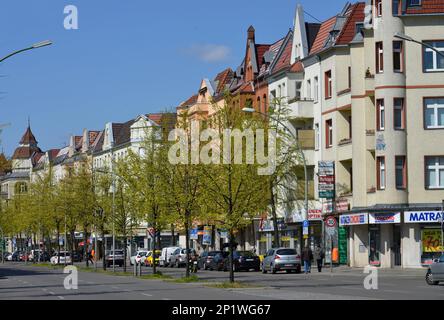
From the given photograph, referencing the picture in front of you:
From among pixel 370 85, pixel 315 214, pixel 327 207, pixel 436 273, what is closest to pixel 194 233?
pixel 315 214

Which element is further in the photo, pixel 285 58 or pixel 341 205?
pixel 285 58

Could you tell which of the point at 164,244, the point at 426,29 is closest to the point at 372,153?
the point at 426,29

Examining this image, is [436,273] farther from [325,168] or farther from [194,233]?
[194,233]

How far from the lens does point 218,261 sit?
7162cm

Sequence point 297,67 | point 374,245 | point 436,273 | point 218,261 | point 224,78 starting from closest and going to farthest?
point 436,273, point 374,245, point 218,261, point 297,67, point 224,78

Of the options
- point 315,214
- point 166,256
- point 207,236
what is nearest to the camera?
point 315,214

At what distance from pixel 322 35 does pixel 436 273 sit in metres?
34.9

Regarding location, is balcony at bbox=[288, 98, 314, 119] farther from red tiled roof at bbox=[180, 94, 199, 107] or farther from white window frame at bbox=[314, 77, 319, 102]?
red tiled roof at bbox=[180, 94, 199, 107]

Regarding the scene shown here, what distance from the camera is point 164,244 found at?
119688 mm

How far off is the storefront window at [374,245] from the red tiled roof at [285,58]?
741 inches

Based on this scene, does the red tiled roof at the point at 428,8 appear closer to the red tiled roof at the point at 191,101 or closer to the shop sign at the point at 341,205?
the shop sign at the point at 341,205

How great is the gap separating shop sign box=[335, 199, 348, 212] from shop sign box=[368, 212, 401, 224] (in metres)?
4.27
